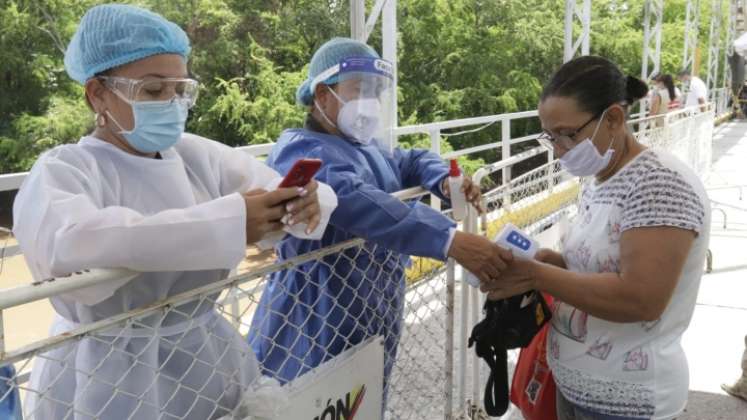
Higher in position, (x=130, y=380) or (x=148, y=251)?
(x=148, y=251)

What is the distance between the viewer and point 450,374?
228cm

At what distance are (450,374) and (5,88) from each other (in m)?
14.9

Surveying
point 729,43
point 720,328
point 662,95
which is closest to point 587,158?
point 720,328

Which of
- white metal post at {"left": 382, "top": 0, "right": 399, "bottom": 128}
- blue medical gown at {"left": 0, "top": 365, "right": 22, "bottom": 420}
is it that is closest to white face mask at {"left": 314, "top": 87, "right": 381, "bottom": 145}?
blue medical gown at {"left": 0, "top": 365, "right": 22, "bottom": 420}

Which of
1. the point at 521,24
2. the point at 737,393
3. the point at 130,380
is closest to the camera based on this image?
the point at 130,380

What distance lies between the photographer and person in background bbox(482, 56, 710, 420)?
150 cm

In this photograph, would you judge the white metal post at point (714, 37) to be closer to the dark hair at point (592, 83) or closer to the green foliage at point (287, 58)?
the green foliage at point (287, 58)

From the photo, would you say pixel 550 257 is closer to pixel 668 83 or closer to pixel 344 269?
pixel 344 269

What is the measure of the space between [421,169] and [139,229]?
1.41 m

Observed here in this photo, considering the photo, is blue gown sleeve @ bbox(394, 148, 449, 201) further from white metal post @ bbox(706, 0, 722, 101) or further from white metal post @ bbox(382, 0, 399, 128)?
white metal post @ bbox(706, 0, 722, 101)

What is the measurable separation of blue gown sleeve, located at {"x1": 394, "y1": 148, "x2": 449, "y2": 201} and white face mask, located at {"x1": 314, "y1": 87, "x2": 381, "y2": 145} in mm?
319

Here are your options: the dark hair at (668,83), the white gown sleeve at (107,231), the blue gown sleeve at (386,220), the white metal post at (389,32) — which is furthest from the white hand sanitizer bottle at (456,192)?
the dark hair at (668,83)

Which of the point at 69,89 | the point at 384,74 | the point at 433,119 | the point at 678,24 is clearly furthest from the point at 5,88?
the point at 678,24

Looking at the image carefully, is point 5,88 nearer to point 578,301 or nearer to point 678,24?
point 578,301
